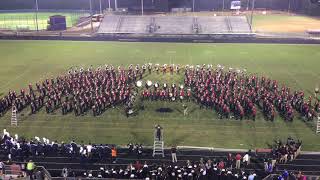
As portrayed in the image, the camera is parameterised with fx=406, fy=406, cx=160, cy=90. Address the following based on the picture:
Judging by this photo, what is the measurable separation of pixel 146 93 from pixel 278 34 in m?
40.5

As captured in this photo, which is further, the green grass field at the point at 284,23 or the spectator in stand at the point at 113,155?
the green grass field at the point at 284,23

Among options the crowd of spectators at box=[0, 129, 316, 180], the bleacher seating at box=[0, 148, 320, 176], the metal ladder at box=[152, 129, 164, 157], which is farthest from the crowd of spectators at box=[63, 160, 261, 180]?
the metal ladder at box=[152, 129, 164, 157]

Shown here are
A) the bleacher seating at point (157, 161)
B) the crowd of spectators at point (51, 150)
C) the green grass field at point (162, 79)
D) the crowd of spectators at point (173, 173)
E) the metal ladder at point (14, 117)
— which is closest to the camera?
the crowd of spectators at point (173, 173)

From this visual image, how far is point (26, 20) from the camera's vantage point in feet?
272

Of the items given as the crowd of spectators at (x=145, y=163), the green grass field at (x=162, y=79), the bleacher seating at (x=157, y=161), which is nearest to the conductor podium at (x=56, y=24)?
the green grass field at (x=162, y=79)

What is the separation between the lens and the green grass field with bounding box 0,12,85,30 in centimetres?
7566

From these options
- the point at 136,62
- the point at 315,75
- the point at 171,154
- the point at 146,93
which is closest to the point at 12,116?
the point at 146,93

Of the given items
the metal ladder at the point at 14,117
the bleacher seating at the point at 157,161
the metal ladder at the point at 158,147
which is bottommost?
the bleacher seating at the point at 157,161

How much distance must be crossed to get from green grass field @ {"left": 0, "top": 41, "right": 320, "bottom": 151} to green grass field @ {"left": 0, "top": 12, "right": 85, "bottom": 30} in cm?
2000

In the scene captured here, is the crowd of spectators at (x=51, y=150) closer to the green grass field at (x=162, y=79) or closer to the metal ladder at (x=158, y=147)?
the metal ladder at (x=158, y=147)

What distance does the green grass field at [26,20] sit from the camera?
248ft

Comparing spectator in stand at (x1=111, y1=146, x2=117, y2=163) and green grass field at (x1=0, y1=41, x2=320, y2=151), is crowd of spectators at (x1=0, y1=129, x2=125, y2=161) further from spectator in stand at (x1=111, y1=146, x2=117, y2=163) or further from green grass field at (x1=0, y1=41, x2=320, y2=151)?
green grass field at (x1=0, y1=41, x2=320, y2=151)

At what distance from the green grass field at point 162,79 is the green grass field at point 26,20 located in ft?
65.6

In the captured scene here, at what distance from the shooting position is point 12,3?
324 feet
